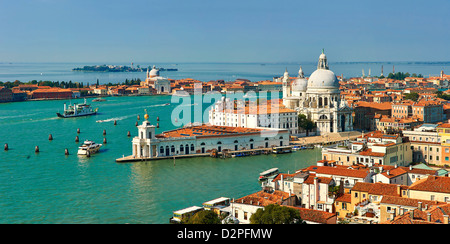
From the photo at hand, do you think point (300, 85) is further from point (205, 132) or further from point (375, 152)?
point (375, 152)

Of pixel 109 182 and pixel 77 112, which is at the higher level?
pixel 77 112

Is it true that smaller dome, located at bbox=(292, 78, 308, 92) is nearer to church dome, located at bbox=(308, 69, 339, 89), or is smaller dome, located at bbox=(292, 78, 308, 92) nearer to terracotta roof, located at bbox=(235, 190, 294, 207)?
church dome, located at bbox=(308, 69, 339, 89)

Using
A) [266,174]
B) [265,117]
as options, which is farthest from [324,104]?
[266,174]

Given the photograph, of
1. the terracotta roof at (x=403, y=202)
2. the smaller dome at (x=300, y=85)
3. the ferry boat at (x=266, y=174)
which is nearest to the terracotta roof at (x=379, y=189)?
the terracotta roof at (x=403, y=202)

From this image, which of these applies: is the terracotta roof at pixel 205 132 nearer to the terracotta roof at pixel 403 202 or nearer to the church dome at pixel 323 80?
the church dome at pixel 323 80

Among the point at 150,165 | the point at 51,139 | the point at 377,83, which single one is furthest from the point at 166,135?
the point at 377,83

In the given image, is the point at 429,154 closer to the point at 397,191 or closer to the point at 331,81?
the point at 397,191
